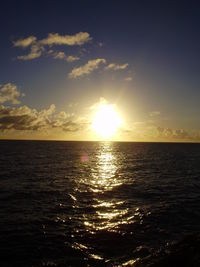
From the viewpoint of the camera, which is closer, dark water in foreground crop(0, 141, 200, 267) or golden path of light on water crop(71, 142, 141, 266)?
dark water in foreground crop(0, 141, 200, 267)

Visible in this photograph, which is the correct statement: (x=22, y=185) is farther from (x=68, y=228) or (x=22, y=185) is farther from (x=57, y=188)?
(x=68, y=228)

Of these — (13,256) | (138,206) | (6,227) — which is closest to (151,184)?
(138,206)

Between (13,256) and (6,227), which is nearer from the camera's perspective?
(13,256)

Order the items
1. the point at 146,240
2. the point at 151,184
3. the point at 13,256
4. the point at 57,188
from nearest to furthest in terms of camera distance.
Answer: the point at 13,256 < the point at 146,240 < the point at 57,188 < the point at 151,184

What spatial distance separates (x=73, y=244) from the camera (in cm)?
1864

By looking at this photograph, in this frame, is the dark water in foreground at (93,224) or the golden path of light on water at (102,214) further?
the golden path of light on water at (102,214)

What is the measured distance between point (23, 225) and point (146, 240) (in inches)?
418

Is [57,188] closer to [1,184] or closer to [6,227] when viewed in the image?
[1,184]

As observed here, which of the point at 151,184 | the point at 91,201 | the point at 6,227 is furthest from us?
the point at 151,184

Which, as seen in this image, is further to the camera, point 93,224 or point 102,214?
point 102,214

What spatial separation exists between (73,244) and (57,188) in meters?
20.6

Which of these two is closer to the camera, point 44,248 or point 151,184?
point 44,248

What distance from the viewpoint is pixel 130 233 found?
20734 millimetres

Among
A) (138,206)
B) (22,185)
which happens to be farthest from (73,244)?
(22,185)
